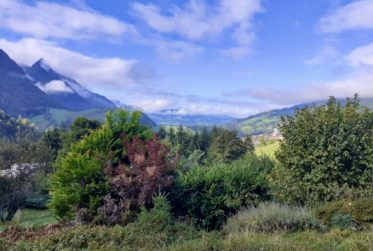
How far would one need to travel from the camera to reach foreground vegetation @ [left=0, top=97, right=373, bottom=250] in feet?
24.0

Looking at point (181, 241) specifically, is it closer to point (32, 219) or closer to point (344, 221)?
point (344, 221)

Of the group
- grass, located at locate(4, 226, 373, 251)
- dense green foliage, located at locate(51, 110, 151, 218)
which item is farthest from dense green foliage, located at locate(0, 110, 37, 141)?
grass, located at locate(4, 226, 373, 251)

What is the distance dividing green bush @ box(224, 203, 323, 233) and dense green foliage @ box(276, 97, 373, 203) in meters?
3.22

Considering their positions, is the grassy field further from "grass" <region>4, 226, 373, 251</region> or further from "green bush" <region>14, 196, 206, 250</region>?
"grass" <region>4, 226, 373, 251</region>

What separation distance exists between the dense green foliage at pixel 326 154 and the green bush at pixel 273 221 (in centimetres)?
322

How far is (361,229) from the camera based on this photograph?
909 cm

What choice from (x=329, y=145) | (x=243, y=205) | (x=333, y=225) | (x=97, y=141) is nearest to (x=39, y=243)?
(x=97, y=141)

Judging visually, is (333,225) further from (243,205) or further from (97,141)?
(97,141)

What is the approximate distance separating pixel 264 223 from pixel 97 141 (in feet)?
16.6

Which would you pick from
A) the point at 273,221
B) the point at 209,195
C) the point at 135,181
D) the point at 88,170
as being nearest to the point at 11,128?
the point at 88,170

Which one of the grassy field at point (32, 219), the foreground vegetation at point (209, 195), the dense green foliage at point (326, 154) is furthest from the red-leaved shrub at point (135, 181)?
the dense green foliage at point (326, 154)

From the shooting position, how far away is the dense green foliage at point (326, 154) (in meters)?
12.2

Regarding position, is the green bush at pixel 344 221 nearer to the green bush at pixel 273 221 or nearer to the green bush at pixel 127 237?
the green bush at pixel 273 221

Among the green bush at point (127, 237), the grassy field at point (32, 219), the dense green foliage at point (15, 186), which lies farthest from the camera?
the dense green foliage at point (15, 186)
